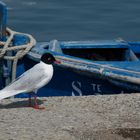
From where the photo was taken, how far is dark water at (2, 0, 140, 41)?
21109mm

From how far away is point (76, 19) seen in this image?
23.0m

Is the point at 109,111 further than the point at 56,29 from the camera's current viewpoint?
No

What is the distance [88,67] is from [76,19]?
1121 centimetres

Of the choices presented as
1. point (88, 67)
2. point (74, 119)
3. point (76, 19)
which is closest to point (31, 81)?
point (74, 119)

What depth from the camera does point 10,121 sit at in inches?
349

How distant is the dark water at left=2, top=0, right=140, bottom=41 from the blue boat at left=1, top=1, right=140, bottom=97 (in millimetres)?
6748

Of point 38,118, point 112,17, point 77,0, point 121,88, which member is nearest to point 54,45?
point 121,88

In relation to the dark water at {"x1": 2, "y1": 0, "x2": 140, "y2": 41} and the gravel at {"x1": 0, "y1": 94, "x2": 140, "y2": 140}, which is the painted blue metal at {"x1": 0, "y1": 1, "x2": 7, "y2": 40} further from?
the dark water at {"x1": 2, "y1": 0, "x2": 140, "y2": 41}

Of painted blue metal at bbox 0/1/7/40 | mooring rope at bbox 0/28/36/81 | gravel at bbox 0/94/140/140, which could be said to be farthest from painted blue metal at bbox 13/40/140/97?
gravel at bbox 0/94/140/140

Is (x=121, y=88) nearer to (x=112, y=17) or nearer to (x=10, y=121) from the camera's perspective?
(x=10, y=121)

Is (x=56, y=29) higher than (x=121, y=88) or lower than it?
lower

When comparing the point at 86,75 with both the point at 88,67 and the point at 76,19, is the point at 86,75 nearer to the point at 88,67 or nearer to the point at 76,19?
the point at 88,67

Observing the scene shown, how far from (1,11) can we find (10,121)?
13.9 ft

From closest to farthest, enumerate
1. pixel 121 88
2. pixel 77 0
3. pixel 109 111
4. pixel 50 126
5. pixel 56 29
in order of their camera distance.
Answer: pixel 50 126
pixel 109 111
pixel 121 88
pixel 56 29
pixel 77 0
